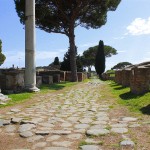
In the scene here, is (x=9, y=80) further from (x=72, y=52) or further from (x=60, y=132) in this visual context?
(x=72, y=52)

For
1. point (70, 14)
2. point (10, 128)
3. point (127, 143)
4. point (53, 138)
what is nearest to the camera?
point (127, 143)

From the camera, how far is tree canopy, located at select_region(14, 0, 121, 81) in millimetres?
26184

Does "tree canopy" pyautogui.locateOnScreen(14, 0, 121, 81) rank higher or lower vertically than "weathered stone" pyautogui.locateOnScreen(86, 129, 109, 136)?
higher

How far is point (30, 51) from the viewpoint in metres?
13.5

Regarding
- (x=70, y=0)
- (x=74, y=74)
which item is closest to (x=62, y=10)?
(x=70, y=0)

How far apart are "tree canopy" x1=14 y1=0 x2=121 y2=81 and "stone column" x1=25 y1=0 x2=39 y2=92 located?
11.9 meters

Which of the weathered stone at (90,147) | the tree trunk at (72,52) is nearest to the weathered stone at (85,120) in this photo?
the weathered stone at (90,147)

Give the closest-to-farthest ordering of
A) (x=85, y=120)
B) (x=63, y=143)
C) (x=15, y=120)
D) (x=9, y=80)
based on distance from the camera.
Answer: (x=63, y=143), (x=15, y=120), (x=85, y=120), (x=9, y=80)

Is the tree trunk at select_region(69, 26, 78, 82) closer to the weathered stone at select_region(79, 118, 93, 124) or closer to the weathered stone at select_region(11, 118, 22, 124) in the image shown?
the weathered stone at select_region(79, 118, 93, 124)

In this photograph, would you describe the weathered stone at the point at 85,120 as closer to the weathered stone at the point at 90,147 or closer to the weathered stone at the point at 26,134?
the weathered stone at the point at 26,134

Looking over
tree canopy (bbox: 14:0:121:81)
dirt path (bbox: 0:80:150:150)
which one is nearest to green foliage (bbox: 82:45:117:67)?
tree canopy (bbox: 14:0:121:81)

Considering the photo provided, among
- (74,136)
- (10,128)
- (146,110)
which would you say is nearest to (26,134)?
(10,128)

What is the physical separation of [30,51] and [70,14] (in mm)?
14981

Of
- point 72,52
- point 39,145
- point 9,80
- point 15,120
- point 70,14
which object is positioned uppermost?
point 70,14
